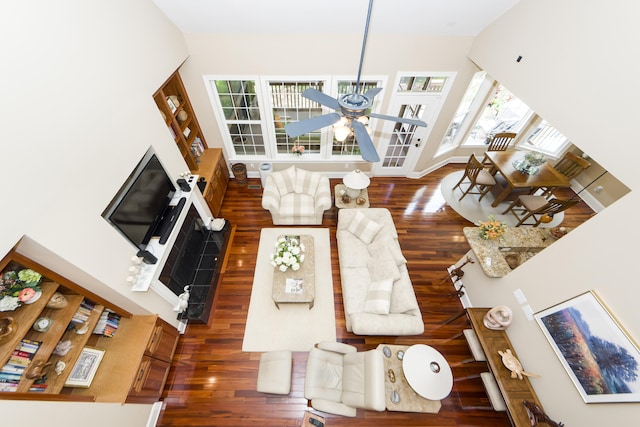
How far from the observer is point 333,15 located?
3.81 meters

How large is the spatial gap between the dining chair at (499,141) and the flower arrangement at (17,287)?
Answer: 795 cm

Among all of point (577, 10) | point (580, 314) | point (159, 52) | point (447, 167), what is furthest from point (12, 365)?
point (447, 167)

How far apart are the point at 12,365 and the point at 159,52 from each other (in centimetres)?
394

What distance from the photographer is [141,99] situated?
3.22 meters

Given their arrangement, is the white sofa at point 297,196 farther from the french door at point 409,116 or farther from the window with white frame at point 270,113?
the french door at point 409,116

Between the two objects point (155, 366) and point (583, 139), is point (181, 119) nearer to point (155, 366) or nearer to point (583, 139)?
point (155, 366)

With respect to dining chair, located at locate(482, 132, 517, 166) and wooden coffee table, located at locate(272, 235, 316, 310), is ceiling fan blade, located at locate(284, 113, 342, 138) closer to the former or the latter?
wooden coffee table, located at locate(272, 235, 316, 310)

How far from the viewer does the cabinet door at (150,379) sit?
288 centimetres

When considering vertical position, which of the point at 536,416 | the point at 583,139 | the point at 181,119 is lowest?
the point at 536,416

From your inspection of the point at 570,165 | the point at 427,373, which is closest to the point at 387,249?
the point at 427,373

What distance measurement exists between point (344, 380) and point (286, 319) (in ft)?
4.49

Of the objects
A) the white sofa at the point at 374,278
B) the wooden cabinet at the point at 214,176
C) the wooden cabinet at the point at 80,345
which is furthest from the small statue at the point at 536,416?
the wooden cabinet at the point at 214,176

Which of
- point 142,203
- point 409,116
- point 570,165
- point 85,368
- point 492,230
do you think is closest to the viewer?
point 85,368

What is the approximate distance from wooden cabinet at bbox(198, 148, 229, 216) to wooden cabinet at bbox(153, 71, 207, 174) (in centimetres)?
17
